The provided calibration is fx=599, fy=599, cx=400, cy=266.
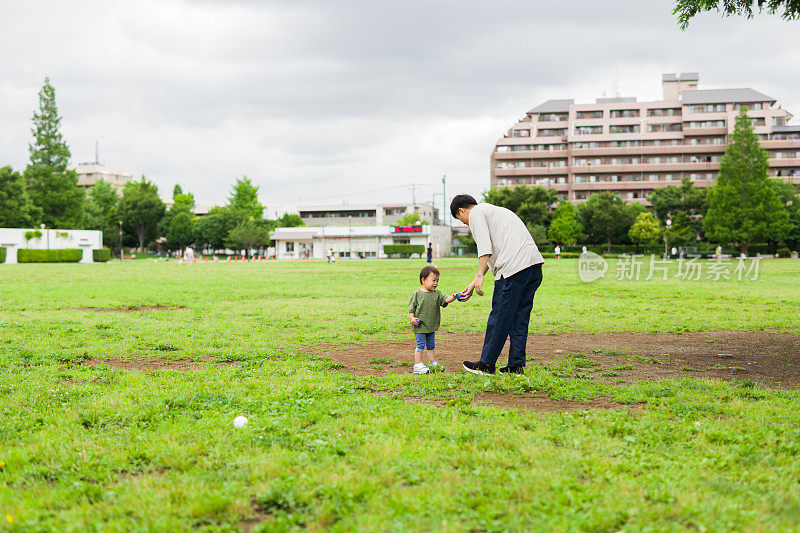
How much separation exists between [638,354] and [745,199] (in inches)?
2253

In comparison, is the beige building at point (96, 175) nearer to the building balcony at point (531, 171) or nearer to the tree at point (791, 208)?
the building balcony at point (531, 171)

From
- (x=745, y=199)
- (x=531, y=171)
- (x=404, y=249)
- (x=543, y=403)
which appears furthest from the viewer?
(x=531, y=171)

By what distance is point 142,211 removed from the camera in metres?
92.8

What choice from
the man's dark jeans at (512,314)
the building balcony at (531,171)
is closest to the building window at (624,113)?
the building balcony at (531,171)

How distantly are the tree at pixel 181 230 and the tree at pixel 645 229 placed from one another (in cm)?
6544

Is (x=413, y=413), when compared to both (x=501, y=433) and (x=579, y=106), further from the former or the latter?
(x=579, y=106)

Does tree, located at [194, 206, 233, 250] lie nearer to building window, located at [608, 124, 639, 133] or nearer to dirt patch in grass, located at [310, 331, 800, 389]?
building window, located at [608, 124, 639, 133]

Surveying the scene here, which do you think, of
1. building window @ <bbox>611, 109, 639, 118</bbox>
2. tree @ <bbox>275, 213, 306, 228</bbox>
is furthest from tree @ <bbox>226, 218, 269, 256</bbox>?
building window @ <bbox>611, 109, 639, 118</bbox>

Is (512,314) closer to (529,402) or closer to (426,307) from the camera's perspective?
(426,307)

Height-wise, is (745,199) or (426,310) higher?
(745,199)

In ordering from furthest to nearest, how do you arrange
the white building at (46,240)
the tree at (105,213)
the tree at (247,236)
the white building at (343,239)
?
the tree at (105,213)
the white building at (343,239)
the tree at (247,236)
the white building at (46,240)

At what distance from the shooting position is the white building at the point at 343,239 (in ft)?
293

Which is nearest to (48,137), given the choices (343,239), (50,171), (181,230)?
(50,171)

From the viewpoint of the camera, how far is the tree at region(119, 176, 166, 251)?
304 ft
